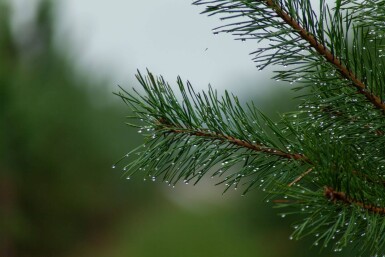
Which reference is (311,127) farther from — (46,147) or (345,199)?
(46,147)

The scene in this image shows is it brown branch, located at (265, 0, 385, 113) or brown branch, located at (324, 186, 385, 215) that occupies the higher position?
brown branch, located at (265, 0, 385, 113)

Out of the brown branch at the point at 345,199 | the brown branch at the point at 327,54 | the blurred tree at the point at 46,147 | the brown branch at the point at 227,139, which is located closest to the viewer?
the brown branch at the point at 345,199

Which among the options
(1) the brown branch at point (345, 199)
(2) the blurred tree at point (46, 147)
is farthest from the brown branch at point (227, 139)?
(2) the blurred tree at point (46, 147)

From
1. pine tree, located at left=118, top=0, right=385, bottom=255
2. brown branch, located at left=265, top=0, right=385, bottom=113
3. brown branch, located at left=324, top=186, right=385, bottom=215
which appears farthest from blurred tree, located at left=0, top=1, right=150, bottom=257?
brown branch, located at left=324, top=186, right=385, bottom=215

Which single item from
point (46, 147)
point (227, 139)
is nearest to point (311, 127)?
point (227, 139)

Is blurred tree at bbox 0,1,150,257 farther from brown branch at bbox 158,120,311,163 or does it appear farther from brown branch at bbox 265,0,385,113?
brown branch at bbox 265,0,385,113

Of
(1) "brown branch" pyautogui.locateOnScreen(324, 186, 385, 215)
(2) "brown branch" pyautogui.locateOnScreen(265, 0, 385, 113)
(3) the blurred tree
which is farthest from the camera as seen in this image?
(3) the blurred tree

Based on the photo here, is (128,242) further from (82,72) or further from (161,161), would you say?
(161,161)

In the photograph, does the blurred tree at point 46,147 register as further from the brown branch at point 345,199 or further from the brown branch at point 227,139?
the brown branch at point 345,199

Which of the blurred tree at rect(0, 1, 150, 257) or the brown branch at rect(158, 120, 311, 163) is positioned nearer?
the brown branch at rect(158, 120, 311, 163)
